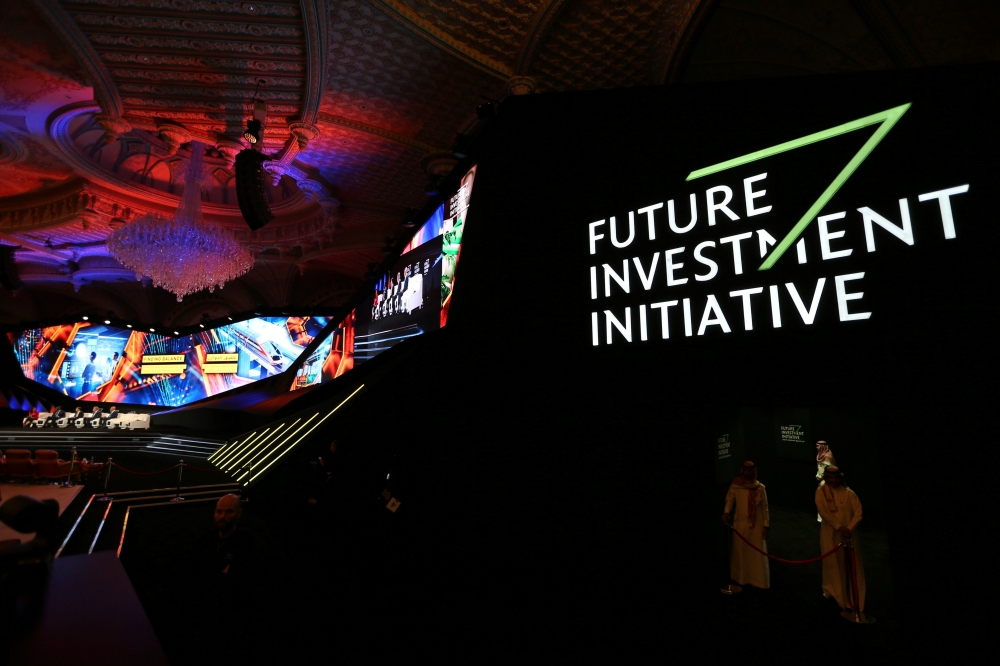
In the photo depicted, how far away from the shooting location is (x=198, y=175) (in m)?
8.52

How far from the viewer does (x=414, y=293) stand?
7.17 meters

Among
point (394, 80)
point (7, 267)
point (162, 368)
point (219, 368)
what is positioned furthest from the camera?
point (162, 368)

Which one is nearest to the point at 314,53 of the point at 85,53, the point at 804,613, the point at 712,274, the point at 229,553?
the point at 85,53

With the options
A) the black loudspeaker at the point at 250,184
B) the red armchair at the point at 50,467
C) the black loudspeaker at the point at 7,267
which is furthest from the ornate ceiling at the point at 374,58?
the red armchair at the point at 50,467

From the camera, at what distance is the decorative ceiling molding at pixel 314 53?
5457mm

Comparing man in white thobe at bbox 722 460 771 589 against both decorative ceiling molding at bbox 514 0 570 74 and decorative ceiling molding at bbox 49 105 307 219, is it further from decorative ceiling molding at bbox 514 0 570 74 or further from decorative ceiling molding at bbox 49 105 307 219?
decorative ceiling molding at bbox 49 105 307 219

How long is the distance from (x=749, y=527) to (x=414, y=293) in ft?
17.2

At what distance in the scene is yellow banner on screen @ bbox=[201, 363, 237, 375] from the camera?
15898 millimetres

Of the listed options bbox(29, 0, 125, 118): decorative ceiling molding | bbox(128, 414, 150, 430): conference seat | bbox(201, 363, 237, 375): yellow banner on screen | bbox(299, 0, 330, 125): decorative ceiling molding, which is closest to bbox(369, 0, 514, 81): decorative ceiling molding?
bbox(299, 0, 330, 125): decorative ceiling molding

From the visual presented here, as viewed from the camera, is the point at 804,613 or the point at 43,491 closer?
the point at 804,613

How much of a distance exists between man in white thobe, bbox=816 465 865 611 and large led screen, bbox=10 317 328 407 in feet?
48.8

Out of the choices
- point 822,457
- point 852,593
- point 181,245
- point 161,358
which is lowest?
point 852,593

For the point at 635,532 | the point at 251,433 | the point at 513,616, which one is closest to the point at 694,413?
the point at 635,532

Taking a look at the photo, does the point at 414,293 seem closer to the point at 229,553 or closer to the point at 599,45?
the point at 599,45
